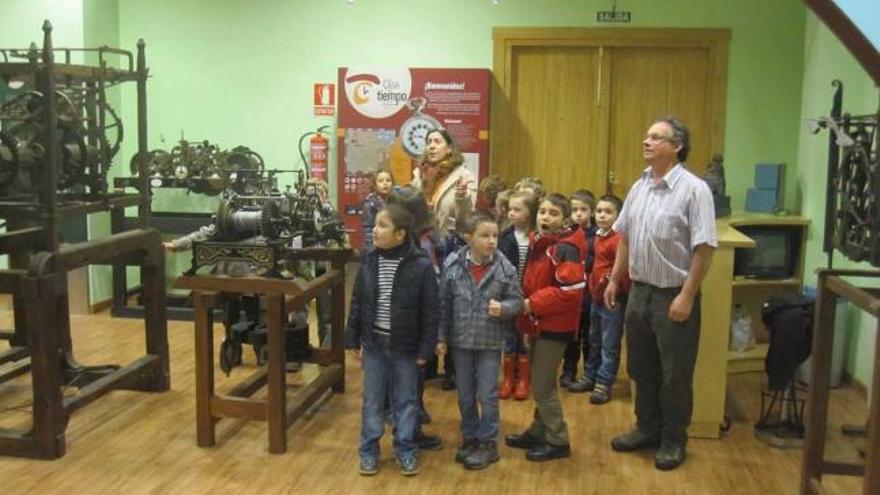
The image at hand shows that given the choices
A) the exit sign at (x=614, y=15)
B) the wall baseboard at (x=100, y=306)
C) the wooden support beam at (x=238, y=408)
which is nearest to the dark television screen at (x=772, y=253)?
the exit sign at (x=614, y=15)

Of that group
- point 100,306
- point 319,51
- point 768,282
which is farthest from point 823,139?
point 100,306

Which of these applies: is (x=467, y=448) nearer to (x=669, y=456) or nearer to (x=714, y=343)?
(x=669, y=456)

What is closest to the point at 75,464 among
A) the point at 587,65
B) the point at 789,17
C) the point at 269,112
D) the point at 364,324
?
the point at 364,324

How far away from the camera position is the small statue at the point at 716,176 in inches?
225

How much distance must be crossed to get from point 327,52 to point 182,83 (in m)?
1.21

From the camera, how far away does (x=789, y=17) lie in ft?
20.3

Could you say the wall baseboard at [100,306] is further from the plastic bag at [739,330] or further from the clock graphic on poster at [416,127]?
the plastic bag at [739,330]

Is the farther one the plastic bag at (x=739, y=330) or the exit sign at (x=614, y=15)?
the exit sign at (x=614, y=15)

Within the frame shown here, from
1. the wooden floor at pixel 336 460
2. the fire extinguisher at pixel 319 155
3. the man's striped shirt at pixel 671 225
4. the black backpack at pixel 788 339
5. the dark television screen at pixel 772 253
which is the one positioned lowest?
the wooden floor at pixel 336 460

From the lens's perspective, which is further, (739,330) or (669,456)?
(739,330)

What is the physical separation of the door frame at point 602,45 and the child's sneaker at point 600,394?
2.38 meters

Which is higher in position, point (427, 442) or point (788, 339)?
point (788, 339)

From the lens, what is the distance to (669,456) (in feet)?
12.0

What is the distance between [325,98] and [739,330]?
3.52 meters
